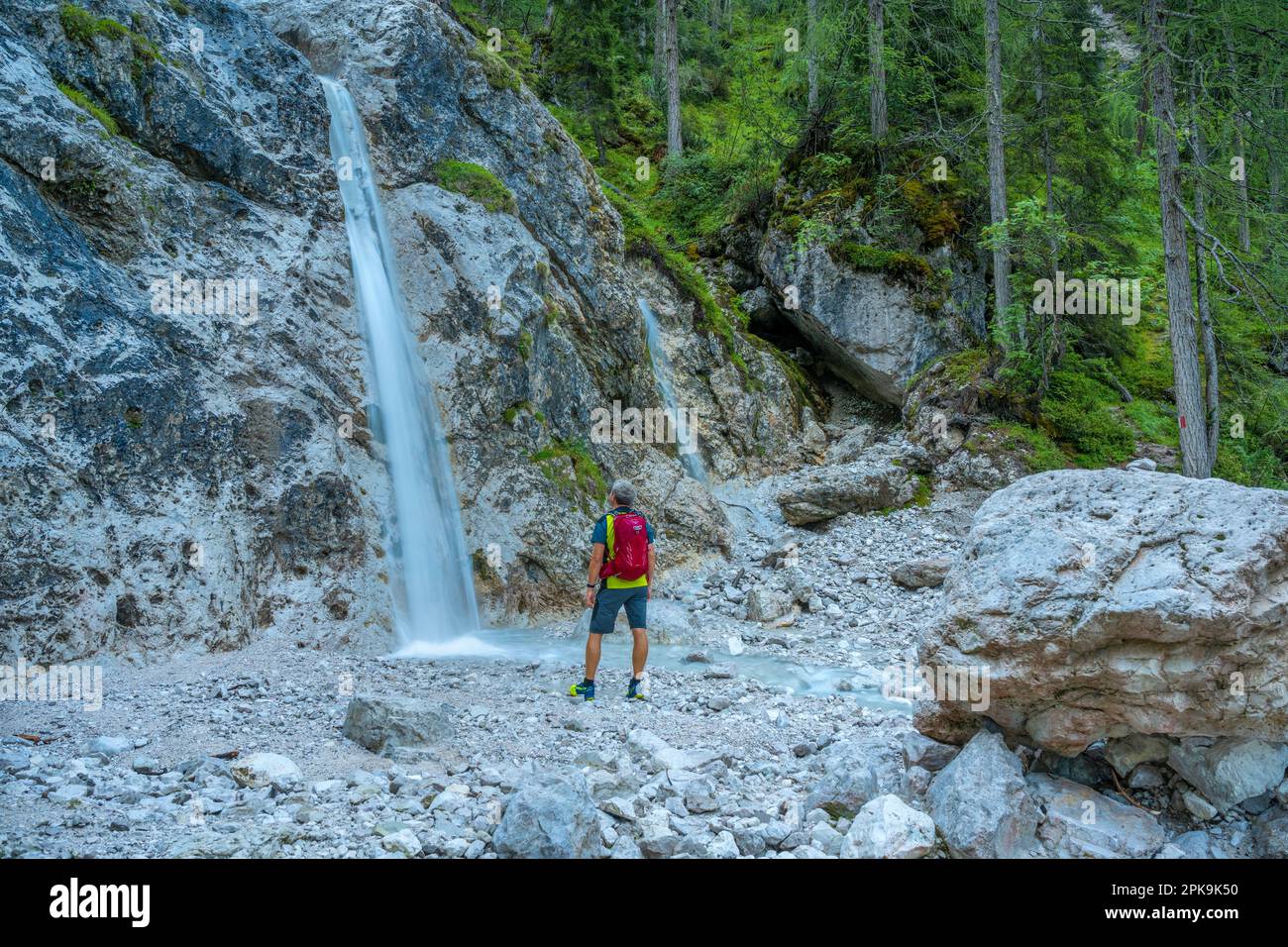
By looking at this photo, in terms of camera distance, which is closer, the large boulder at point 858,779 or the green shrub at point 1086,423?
the large boulder at point 858,779

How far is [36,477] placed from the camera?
23.6 ft

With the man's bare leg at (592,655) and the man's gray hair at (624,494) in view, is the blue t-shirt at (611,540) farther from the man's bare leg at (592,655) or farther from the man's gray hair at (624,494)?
the man's bare leg at (592,655)

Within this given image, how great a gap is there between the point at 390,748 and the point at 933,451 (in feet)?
44.8

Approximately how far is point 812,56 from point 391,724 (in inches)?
842

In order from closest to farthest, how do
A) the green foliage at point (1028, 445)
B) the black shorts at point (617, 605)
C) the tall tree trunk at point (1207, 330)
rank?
the black shorts at point (617, 605), the tall tree trunk at point (1207, 330), the green foliage at point (1028, 445)

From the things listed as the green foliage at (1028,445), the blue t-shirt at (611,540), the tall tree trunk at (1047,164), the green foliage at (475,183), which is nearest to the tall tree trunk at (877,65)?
the tall tree trunk at (1047,164)

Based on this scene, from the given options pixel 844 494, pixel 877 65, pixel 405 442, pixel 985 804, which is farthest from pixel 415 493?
pixel 877 65

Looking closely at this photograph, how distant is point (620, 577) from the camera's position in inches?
299

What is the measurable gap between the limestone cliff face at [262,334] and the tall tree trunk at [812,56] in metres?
9.43

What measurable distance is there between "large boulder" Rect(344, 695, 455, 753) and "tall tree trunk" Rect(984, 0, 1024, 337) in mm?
16056

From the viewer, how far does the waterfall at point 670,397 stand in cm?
1625

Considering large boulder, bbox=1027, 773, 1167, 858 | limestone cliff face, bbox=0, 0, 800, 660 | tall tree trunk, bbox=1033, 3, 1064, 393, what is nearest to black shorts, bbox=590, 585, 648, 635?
limestone cliff face, bbox=0, 0, 800, 660

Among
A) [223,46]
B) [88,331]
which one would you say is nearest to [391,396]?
[88,331]

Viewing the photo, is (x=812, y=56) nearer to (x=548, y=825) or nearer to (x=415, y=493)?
(x=415, y=493)
